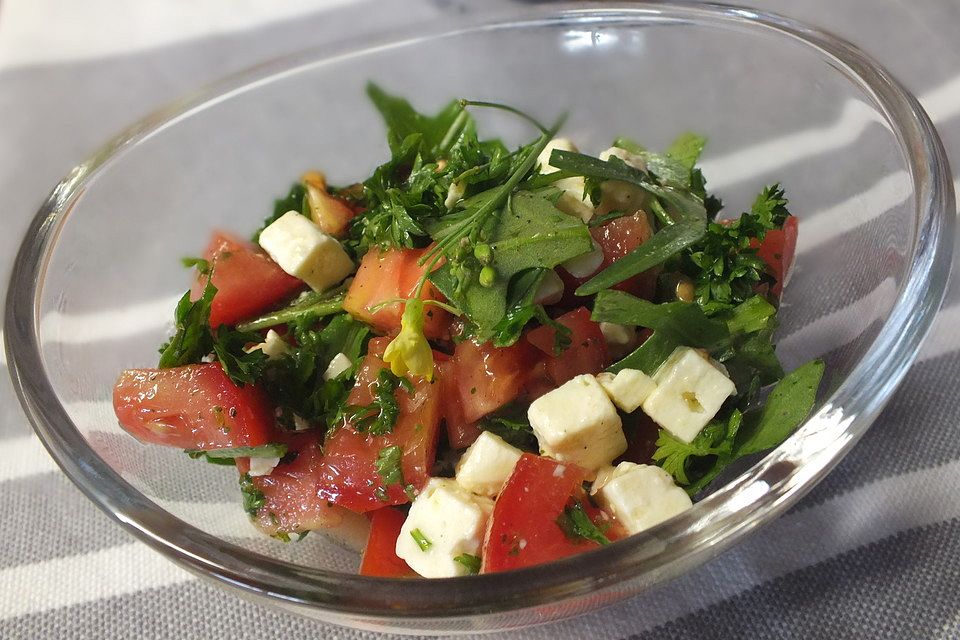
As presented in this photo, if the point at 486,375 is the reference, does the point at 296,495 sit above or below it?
below

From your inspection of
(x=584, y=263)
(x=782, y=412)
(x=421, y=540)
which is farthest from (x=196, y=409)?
(x=782, y=412)

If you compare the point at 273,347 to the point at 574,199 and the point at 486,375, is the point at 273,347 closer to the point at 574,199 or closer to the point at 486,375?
the point at 486,375

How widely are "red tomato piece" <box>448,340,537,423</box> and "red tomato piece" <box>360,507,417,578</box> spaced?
20 cm

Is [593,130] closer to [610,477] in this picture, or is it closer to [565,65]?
[565,65]

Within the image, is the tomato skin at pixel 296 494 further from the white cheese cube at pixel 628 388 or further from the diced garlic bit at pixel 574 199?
the diced garlic bit at pixel 574 199

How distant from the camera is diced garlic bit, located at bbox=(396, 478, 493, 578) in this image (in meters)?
1.25

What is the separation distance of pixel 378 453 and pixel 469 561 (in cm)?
23

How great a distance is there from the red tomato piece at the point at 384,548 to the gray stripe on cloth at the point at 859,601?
43 cm

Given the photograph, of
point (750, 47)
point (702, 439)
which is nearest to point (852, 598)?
point (702, 439)

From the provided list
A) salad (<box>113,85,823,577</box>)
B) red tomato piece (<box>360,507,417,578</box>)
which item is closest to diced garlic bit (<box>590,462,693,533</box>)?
salad (<box>113,85,823,577</box>)

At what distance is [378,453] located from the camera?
4.43ft

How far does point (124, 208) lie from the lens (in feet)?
6.48

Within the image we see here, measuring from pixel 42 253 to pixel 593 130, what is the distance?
1335 millimetres

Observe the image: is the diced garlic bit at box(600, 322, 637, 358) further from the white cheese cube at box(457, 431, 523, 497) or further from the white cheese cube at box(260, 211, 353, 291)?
the white cheese cube at box(260, 211, 353, 291)
